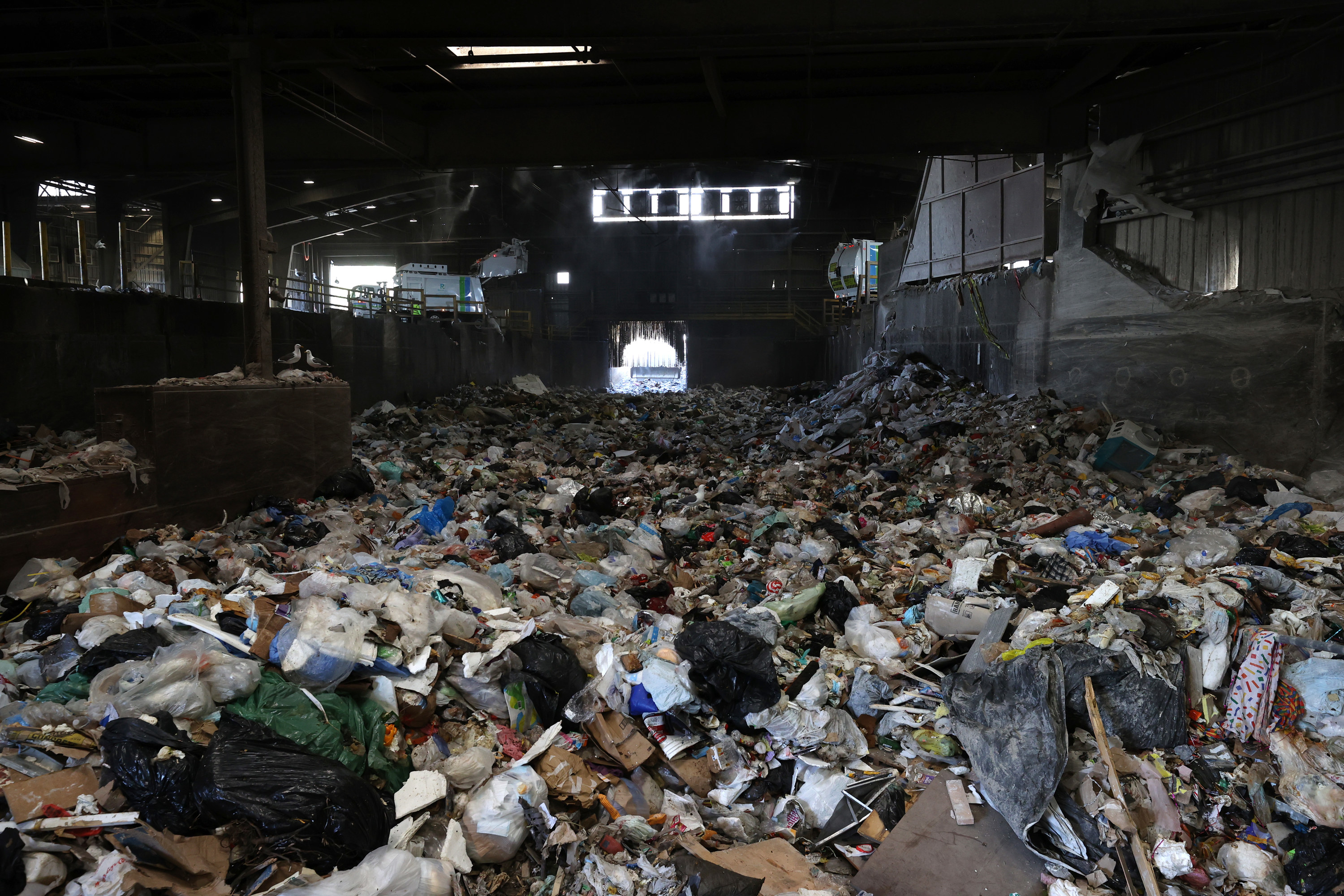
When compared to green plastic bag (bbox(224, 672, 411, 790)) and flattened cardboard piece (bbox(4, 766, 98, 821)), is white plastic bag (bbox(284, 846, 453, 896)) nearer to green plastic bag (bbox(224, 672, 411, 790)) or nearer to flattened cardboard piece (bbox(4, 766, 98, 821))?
Answer: green plastic bag (bbox(224, 672, 411, 790))

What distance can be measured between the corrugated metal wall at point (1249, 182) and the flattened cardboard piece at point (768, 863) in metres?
7.08

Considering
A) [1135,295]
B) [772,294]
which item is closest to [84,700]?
[1135,295]

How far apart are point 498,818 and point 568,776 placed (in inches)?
13.2

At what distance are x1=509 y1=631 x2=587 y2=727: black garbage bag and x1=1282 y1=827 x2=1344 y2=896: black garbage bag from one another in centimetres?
259

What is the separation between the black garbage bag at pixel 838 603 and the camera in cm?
428

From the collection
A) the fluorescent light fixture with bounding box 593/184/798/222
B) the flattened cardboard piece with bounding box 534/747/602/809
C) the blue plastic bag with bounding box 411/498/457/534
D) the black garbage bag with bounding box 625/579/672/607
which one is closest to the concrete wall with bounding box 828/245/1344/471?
the black garbage bag with bounding box 625/579/672/607

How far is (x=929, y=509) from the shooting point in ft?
22.0

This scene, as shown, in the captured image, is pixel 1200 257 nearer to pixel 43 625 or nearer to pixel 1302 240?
pixel 1302 240

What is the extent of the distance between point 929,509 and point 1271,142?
470 cm

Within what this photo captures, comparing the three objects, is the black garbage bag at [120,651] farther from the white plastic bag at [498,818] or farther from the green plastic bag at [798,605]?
the green plastic bag at [798,605]

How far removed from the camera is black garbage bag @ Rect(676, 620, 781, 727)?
3.30 m

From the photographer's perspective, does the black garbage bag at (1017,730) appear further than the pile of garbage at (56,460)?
No

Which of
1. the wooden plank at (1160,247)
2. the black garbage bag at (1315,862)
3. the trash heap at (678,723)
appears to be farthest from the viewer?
the wooden plank at (1160,247)

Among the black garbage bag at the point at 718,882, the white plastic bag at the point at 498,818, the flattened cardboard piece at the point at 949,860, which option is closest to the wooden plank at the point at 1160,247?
the flattened cardboard piece at the point at 949,860
